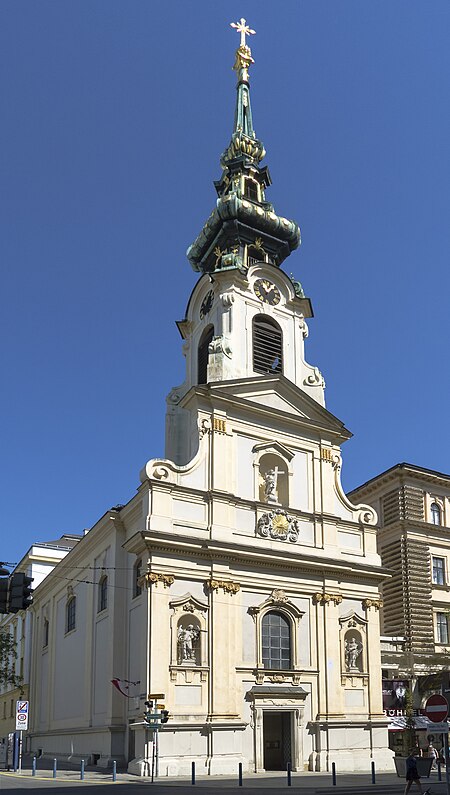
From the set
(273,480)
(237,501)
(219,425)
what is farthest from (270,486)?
(219,425)

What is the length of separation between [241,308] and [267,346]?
2.45 m

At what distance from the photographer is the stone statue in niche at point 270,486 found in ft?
124

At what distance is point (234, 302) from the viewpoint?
140 feet

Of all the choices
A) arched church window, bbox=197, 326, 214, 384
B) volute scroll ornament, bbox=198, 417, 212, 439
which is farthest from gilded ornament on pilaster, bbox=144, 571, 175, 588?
arched church window, bbox=197, 326, 214, 384

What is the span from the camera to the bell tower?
137ft

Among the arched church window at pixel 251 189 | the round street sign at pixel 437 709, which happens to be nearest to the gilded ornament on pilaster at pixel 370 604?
the round street sign at pixel 437 709

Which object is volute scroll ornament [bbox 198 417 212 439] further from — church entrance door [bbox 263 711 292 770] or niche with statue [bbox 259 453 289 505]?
church entrance door [bbox 263 711 292 770]

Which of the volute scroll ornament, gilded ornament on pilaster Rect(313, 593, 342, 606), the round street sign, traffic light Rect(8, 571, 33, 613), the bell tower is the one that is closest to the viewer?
the round street sign

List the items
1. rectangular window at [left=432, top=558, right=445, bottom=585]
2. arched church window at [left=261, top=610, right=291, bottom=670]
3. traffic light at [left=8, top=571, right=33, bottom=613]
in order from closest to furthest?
traffic light at [left=8, top=571, right=33, bottom=613], arched church window at [left=261, top=610, right=291, bottom=670], rectangular window at [left=432, top=558, right=445, bottom=585]

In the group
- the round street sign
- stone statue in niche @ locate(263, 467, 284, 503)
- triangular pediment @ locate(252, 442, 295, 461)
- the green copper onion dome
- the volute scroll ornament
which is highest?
the green copper onion dome

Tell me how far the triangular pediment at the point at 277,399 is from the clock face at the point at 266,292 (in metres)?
5.67

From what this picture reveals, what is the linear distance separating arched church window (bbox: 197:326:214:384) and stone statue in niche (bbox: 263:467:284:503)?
24.9ft

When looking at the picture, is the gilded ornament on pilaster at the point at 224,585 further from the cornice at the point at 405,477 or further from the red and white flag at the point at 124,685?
the cornice at the point at 405,477

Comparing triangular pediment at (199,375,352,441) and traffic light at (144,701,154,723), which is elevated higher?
triangular pediment at (199,375,352,441)
